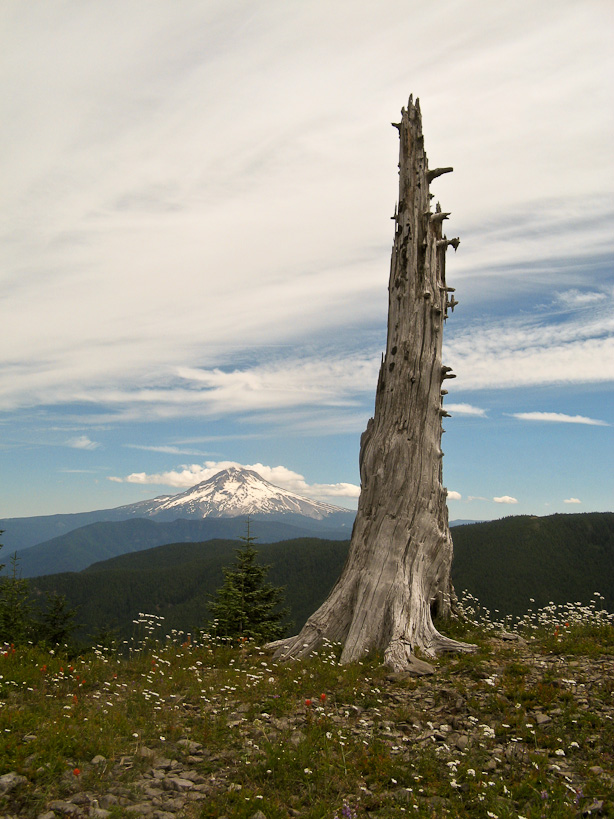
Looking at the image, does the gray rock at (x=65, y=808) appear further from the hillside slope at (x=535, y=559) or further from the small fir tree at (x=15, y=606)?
the hillside slope at (x=535, y=559)

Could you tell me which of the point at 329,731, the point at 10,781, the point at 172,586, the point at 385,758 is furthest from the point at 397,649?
the point at 172,586

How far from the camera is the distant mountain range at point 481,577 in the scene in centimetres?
13850

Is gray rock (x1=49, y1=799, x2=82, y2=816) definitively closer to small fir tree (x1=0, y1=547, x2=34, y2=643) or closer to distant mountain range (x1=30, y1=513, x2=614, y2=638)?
small fir tree (x1=0, y1=547, x2=34, y2=643)

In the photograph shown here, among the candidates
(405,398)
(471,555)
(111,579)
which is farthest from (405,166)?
(111,579)

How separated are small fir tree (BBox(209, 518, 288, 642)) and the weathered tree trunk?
6.00 metres

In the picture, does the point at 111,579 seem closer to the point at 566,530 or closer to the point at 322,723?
the point at 566,530

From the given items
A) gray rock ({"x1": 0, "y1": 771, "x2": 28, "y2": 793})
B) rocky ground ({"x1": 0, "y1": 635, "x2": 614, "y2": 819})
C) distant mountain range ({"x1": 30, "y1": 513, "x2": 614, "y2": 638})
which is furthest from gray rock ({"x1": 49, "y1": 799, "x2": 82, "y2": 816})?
distant mountain range ({"x1": 30, "y1": 513, "x2": 614, "y2": 638})

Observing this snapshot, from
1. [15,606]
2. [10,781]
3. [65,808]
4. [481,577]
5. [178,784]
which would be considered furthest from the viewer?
[481,577]

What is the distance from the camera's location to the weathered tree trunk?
1137 centimetres

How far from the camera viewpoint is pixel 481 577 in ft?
472

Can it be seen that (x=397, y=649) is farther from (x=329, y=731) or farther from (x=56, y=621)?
(x=56, y=621)

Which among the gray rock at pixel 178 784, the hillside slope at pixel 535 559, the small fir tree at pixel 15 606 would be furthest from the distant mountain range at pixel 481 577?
the gray rock at pixel 178 784

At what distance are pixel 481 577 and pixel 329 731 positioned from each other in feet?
497

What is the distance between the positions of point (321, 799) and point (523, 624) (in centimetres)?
884
